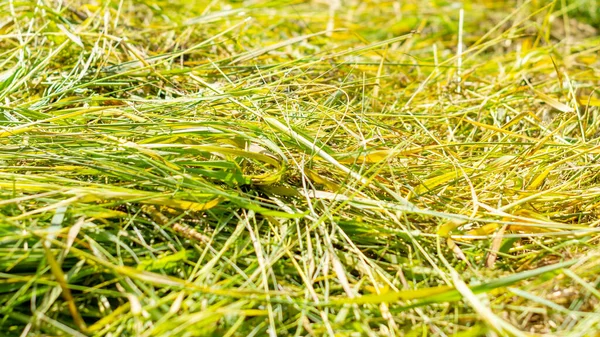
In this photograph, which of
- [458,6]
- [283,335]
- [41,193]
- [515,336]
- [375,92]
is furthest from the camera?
[458,6]

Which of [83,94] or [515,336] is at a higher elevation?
[83,94]

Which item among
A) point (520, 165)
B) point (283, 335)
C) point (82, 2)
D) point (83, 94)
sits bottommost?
point (283, 335)

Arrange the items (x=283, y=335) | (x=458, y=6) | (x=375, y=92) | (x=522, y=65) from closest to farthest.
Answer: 1. (x=283, y=335)
2. (x=375, y=92)
3. (x=522, y=65)
4. (x=458, y=6)

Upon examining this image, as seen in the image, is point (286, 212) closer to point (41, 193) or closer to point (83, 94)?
point (41, 193)

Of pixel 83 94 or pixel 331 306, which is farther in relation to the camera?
pixel 83 94

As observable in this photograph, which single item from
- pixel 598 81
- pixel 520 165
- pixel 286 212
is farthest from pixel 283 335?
pixel 598 81

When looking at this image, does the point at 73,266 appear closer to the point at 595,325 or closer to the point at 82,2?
the point at 595,325
